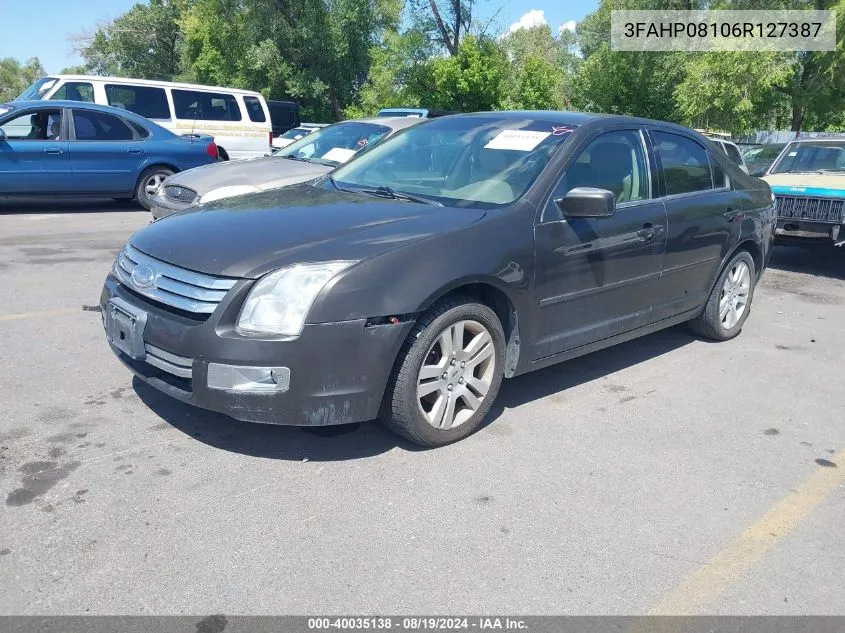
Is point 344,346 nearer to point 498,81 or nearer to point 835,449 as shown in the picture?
point 835,449

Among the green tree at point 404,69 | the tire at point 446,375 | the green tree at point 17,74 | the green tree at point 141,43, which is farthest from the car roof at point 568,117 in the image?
the green tree at point 17,74

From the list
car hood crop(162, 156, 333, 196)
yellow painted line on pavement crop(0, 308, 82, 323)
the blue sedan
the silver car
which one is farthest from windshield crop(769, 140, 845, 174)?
yellow painted line on pavement crop(0, 308, 82, 323)

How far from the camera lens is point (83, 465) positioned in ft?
11.5

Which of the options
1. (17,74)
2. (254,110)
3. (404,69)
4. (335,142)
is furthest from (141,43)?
(17,74)

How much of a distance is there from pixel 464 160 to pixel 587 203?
35.8 inches

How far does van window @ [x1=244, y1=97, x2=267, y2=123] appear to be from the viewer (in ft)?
48.3

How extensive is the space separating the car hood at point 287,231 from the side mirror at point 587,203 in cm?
53

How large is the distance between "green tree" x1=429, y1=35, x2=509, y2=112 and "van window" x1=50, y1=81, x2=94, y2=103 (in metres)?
15.1

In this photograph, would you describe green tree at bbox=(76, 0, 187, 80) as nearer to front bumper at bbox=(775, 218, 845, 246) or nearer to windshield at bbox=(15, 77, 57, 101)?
windshield at bbox=(15, 77, 57, 101)

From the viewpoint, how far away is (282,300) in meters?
3.39

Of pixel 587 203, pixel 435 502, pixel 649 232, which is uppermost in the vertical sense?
pixel 587 203

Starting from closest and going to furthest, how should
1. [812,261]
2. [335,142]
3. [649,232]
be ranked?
[649,232], [335,142], [812,261]

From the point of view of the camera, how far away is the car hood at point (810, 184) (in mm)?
8672

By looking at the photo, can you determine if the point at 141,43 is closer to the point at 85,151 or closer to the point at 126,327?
the point at 85,151
